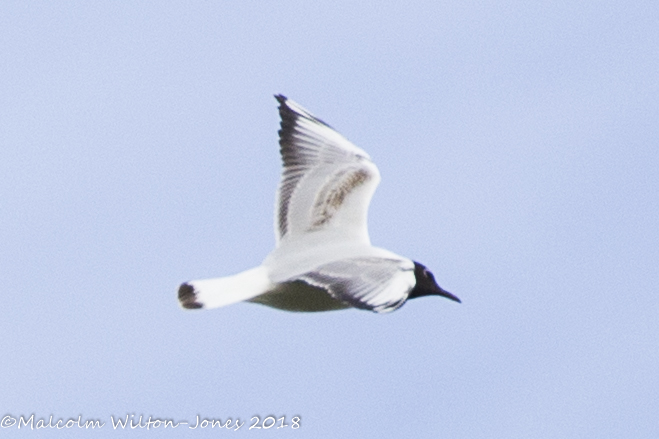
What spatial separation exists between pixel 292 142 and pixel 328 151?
0.78 ft

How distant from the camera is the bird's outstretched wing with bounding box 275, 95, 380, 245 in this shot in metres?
8.65

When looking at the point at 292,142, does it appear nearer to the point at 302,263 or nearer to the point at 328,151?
the point at 328,151

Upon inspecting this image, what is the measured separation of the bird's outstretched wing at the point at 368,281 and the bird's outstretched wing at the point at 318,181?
964mm

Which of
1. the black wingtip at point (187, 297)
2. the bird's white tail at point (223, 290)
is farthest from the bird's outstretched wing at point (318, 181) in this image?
the black wingtip at point (187, 297)

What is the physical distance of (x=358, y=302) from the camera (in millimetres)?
6898

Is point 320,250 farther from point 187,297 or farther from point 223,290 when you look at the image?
point 187,297

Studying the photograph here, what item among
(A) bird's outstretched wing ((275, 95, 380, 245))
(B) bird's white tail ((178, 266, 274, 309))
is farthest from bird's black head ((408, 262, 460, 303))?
→ (B) bird's white tail ((178, 266, 274, 309))

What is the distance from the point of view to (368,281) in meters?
7.16

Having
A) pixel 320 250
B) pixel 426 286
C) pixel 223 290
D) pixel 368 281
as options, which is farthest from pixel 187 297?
pixel 426 286

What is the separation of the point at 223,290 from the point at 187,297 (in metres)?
0.20

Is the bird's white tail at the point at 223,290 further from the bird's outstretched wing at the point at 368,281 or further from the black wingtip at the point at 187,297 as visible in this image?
the bird's outstretched wing at the point at 368,281

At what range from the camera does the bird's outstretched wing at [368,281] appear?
6902 mm

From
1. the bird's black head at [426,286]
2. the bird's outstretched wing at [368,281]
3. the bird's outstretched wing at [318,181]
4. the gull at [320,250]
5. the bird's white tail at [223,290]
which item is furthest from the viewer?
the bird's black head at [426,286]

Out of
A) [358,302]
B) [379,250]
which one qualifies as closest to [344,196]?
[379,250]
